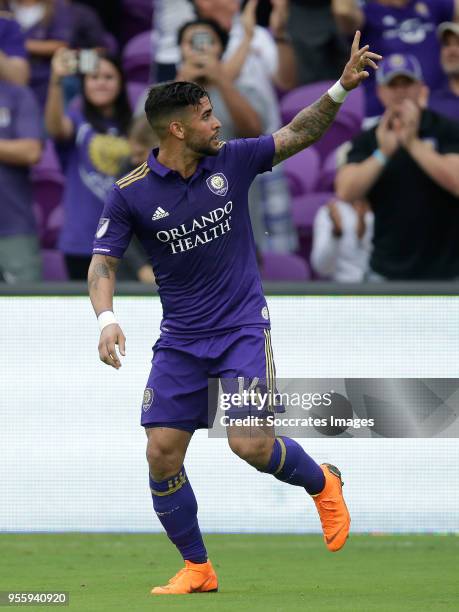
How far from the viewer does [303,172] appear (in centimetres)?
1058

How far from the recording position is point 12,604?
562cm

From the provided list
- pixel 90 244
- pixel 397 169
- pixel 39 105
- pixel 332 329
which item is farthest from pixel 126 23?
pixel 332 329

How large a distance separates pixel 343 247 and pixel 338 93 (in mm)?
4083

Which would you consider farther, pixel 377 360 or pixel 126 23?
pixel 126 23

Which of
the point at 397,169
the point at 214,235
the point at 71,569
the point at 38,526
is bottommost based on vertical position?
the point at 38,526

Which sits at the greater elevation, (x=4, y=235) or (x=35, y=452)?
(x=4, y=235)

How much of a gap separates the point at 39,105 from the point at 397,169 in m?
3.25

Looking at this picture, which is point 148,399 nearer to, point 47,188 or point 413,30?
point 47,188

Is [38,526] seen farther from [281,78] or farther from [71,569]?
[281,78]

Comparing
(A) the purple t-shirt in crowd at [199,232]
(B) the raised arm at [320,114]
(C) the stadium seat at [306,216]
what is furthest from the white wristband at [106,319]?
(C) the stadium seat at [306,216]

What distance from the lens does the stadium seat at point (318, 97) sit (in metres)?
10.6

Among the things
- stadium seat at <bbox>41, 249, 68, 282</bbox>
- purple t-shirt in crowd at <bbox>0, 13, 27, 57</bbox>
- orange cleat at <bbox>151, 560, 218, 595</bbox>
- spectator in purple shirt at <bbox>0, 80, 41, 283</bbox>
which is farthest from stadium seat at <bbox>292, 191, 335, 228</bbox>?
orange cleat at <bbox>151, 560, 218, 595</bbox>

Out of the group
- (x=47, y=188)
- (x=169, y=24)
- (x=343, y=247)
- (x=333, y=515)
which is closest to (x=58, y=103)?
(x=47, y=188)

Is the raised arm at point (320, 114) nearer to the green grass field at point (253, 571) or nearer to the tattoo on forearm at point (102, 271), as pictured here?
the tattoo on forearm at point (102, 271)
